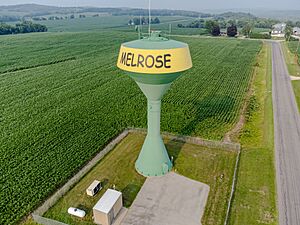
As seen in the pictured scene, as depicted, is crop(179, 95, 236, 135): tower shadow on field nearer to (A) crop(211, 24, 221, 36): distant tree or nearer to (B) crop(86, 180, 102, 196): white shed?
(B) crop(86, 180, 102, 196): white shed

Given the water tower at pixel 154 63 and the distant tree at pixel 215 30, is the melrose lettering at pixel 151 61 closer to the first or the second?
the water tower at pixel 154 63

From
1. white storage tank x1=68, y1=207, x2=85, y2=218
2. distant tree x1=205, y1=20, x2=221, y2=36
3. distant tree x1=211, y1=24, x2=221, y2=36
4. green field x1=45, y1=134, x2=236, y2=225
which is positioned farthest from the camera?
distant tree x1=205, y1=20, x2=221, y2=36

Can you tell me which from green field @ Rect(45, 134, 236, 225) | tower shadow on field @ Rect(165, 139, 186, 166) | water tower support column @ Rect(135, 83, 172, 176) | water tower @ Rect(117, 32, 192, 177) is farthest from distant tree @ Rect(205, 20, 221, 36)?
water tower @ Rect(117, 32, 192, 177)

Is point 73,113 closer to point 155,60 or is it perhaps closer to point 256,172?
point 155,60

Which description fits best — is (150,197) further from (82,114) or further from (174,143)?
(82,114)

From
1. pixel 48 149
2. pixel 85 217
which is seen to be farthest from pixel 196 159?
pixel 48 149

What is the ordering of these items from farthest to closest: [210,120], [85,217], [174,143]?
[210,120] < [174,143] < [85,217]
